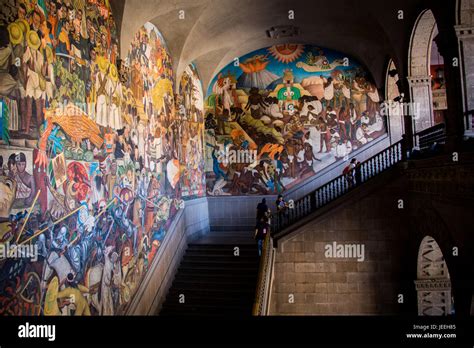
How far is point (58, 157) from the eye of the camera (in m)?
5.87

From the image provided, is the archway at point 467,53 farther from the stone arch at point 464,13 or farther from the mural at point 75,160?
the mural at point 75,160

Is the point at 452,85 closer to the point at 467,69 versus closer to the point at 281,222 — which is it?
the point at 467,69

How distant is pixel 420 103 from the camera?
37.6ft

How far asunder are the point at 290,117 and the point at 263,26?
4073 millimetres

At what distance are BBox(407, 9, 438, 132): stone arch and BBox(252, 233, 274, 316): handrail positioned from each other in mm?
6016

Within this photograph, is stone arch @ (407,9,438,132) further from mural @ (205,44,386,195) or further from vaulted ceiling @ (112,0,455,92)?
mural @ (205,44,386,195)

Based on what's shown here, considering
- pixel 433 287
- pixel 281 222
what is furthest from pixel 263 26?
pixel 433 287

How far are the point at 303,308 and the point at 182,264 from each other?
4.24 meters

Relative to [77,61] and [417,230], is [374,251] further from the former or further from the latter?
[77,61]

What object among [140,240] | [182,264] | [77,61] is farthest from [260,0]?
[182,264]

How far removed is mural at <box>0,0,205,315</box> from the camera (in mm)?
4883

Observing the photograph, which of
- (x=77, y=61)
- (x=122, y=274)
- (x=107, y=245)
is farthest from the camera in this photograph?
(x=122, y=274)

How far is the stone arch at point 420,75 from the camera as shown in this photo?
34.9 feet

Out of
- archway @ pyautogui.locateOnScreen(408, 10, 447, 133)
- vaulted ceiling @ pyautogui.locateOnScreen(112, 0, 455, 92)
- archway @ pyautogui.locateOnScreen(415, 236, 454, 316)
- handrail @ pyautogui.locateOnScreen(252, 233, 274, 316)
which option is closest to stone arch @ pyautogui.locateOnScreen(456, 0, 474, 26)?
vaulted ceiling @ pyautogui.locateOnScreen(112, 0, 455, 92)
